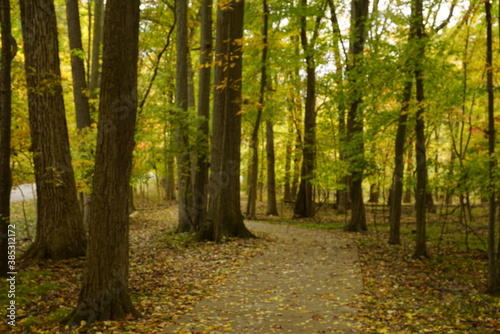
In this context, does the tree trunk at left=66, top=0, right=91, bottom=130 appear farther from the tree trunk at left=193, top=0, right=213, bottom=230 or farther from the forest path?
the forest path

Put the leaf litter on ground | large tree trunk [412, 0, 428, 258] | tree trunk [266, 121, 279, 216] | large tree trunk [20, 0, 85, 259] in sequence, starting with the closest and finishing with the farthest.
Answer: the leaf litter on ground, large tree trunk [20, 0, 85, 259], large tree trunk [412, 0, 428, 258], tree trunk [266, 121, 279, 216]

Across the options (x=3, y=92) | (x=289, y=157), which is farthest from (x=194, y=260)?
Result: (x=289, y=157)

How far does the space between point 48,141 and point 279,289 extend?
5502 millimetres

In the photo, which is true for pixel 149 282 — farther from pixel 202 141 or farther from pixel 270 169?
pixel 270 169

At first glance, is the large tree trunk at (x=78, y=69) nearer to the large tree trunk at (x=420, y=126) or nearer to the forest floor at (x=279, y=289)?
the forest floor at (x=279, y=289)

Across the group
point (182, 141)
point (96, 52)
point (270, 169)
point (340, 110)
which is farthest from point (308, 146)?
point (96, 52)

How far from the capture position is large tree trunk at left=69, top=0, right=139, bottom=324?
5.39m

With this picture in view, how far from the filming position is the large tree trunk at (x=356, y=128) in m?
12.6

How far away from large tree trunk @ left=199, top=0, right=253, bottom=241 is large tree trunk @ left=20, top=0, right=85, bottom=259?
4.17 metres

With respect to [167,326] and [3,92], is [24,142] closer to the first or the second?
[3,92]

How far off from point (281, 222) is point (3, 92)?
13.7 m

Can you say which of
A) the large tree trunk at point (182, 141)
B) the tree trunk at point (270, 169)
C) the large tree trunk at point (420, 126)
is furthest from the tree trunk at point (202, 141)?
the tree trunk at point (270, 169)

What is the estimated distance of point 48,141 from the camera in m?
8.34

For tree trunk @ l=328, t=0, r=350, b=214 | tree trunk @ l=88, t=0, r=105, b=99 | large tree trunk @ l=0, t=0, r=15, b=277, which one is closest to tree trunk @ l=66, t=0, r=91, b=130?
tree trunk @ l=88, t=0, r=105, b=99
